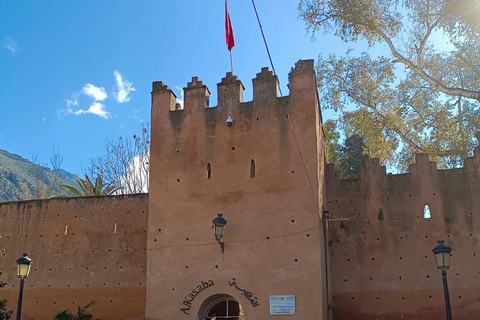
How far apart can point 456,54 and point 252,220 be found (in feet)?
35.7

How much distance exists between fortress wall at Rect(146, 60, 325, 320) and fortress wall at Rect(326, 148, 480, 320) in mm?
2642

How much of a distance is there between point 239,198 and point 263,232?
1.06 m

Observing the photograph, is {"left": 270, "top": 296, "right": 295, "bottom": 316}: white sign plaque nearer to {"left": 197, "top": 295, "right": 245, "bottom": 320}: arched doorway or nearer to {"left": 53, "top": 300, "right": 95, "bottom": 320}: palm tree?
{"left": 197, "top": 295, "right": 245, "bottom": 320}: arched doorway

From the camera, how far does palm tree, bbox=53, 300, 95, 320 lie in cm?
1547

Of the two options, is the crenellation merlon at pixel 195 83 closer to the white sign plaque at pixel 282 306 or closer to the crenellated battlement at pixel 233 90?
the crenellated battlement at pixel 233 90

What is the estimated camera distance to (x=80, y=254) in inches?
669

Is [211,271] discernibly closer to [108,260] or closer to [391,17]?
[108,260]

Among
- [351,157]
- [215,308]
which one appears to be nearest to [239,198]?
[215,308]

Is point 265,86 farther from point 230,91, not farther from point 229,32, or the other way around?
point 229,32

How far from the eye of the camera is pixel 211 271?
42.3 feet

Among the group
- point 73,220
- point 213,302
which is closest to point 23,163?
point 73,220

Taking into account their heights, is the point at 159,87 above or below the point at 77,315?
above

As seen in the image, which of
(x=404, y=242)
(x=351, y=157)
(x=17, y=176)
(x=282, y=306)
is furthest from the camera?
(x=17, y=176)

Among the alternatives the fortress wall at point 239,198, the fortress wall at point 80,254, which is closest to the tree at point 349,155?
the fortress wall at point 80,254
